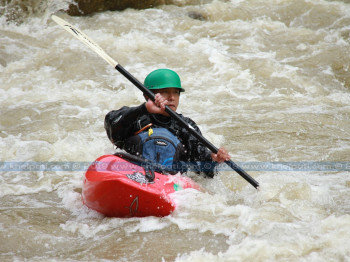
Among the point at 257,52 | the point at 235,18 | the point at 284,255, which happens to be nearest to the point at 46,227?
the point at 284,255

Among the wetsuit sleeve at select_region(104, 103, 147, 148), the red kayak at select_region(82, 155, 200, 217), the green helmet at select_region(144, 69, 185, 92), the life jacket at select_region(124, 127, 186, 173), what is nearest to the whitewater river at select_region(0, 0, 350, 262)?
the red kayak at select_region(82, 155, 200, 217)

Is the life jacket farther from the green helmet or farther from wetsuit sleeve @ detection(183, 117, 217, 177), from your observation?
the green helmet

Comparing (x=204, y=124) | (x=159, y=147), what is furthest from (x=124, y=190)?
(x=204, y=124)

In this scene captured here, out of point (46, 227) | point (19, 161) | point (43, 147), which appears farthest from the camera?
point (43, 147)

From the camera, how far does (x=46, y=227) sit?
2.87 m

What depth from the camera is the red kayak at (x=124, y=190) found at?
2742 millimetres

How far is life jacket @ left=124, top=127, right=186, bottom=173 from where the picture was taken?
3244 millimetres

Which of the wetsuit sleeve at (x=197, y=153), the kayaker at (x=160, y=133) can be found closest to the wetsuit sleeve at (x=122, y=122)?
the kayaker at (x=160, y=133)

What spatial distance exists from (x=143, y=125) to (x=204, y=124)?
211 cm

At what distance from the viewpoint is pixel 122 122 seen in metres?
3.33

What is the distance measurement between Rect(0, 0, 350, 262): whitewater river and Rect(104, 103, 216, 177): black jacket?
19cm

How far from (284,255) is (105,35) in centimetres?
692

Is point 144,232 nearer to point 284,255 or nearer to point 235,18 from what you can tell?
point 284,255

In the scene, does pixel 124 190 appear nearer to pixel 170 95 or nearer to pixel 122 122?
pixel 122 122
